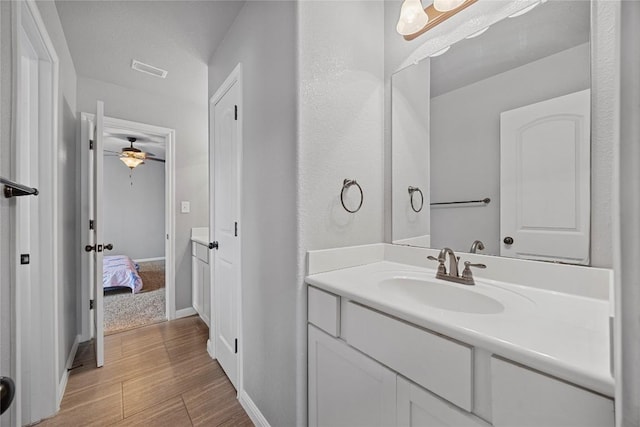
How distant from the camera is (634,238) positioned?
0.32m

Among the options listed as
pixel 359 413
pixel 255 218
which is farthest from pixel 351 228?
pixel 359 413

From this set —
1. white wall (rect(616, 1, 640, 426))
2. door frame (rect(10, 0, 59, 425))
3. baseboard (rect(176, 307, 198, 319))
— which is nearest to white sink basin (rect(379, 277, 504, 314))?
white wall (rect(616, 1, 640, 426))

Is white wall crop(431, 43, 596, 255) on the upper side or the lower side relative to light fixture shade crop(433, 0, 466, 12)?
lower

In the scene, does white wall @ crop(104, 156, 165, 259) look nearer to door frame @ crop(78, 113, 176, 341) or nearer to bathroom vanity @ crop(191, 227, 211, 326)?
door frame @ crop(78, 113, 176, 341)

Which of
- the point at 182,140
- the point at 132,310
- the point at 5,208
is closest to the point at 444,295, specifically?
the point at 5,208

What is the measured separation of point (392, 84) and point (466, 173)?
0.65 m

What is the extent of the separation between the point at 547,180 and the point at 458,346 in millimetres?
728

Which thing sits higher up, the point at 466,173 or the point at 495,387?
the point at 466,173

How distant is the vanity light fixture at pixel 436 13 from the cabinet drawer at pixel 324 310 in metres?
1.30

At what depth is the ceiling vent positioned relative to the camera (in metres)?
2.28

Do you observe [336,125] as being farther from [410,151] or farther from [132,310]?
[132,310]

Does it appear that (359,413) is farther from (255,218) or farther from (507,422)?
(255,218)

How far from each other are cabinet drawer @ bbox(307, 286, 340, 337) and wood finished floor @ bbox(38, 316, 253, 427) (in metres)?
0.90

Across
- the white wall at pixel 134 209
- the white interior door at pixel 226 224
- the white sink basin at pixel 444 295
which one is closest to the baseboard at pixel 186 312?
the white interior door at pixel 226 224
